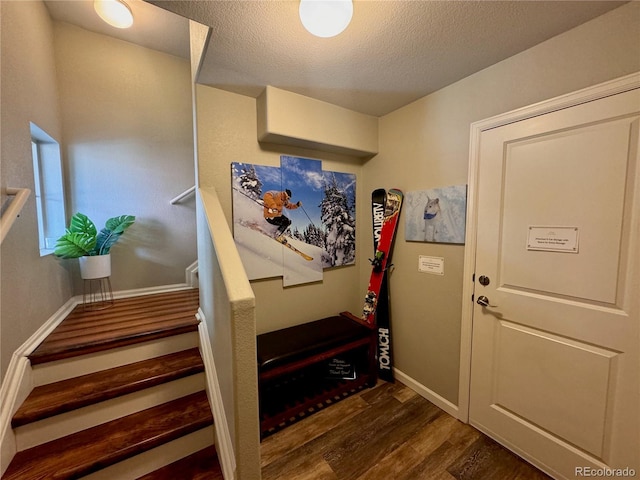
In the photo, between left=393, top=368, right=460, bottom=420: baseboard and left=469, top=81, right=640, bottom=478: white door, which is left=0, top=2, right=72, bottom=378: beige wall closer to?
left=393, top=368, right=460, bottom=420: baseboard

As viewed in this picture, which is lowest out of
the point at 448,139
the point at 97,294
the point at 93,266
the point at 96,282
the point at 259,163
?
the point at 97,294

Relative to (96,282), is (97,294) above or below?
below

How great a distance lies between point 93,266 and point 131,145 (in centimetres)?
124

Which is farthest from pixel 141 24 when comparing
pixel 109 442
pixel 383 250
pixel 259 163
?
pixel 109 442

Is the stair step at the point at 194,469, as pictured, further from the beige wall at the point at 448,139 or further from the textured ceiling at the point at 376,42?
the textured ceiling at the point at 376,42

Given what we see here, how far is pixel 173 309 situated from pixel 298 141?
1770 millimetres

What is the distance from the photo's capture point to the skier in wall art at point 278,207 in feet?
6.31

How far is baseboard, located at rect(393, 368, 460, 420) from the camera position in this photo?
1.76 metres

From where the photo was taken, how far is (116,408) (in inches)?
52.0

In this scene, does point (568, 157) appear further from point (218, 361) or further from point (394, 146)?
point (218, 361)

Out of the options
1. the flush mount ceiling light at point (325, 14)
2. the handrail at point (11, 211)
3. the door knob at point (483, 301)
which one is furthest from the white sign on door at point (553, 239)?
the handrail at point (11, 211)

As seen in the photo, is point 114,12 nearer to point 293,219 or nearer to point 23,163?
point 23,163

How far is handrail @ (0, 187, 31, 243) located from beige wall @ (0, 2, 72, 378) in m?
0.07

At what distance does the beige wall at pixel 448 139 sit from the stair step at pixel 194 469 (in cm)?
157
